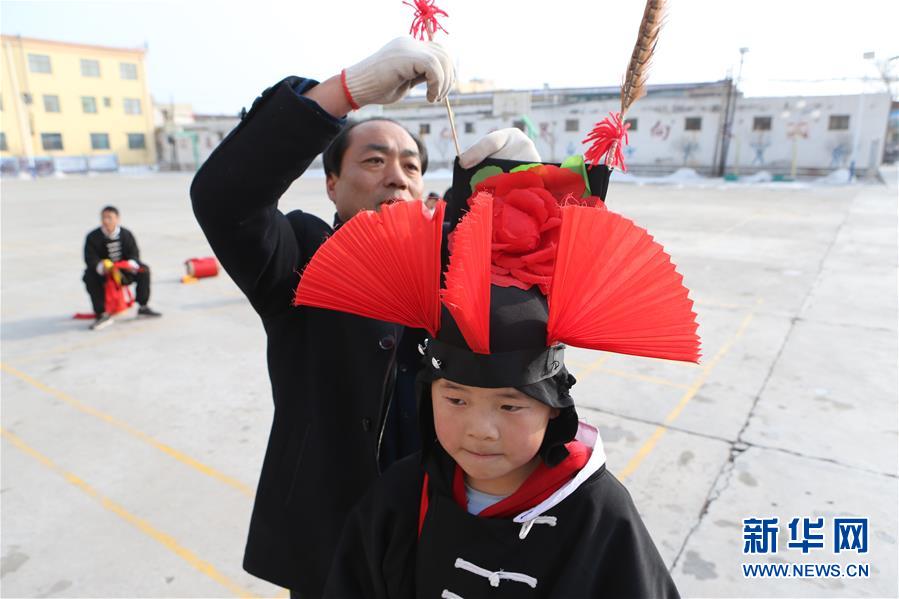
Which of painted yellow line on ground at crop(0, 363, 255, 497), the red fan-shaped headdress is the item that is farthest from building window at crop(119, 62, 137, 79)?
the red fan-shaped headdress

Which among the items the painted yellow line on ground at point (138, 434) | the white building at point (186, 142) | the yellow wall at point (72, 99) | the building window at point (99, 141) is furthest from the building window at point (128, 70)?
the painted yellow line on ground at point (138, 434)

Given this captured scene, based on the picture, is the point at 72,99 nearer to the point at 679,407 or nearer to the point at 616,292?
the point at 679,407

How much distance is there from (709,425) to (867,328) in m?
3.28

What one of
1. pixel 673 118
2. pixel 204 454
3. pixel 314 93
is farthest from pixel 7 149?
pixel 314 93

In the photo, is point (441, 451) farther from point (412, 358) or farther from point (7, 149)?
point (7, 149)

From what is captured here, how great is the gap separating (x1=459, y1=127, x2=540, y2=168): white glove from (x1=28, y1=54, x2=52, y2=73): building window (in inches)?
2015

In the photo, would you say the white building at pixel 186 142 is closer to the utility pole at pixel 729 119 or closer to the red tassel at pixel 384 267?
the utility pole at pixel 729 119

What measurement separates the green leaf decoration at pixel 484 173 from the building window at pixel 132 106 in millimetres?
52884

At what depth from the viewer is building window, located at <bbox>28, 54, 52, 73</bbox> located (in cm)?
4044

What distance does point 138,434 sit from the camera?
13.1 ft

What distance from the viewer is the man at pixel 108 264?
21.3 ft

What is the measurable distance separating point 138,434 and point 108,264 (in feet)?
11.0

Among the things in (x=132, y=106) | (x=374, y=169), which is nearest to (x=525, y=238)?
(x=374, y=169)

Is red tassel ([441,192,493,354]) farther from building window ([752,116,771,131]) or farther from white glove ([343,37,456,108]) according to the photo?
building window ([752,116,771,131])
